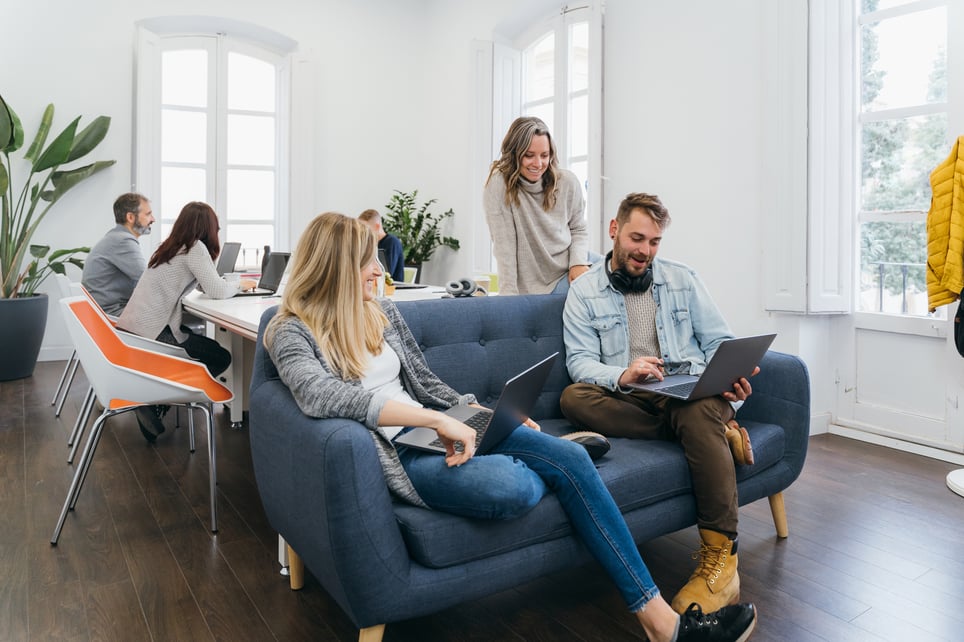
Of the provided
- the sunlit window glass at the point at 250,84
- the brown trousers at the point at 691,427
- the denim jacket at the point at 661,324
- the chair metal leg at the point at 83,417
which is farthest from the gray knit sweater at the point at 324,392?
the sunlit window glass at the point at 250,84

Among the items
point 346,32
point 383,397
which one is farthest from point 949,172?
point 346,32

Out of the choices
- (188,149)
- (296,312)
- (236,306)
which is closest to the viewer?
(296,312)

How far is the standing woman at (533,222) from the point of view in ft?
9.18

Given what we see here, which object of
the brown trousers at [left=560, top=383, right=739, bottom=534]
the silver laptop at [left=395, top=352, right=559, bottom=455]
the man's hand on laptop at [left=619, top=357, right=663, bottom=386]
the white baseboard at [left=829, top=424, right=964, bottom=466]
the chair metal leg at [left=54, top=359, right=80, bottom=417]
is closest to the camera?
the silver laptop at [left=395, top=352, right=559, bottom=455]

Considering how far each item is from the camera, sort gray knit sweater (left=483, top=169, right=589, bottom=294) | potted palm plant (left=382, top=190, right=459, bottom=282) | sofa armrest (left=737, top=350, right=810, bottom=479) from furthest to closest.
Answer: potted palm plant (left=382, top=190, right=459, bottom=282) < gray knit sweater (left=483, top=169, right=589, bottom=294) < sofa armrest (left=737, top=350, right=810, bottom=479)

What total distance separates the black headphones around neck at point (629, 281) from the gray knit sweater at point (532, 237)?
0.48 meters

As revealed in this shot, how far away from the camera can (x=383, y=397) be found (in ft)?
5.40

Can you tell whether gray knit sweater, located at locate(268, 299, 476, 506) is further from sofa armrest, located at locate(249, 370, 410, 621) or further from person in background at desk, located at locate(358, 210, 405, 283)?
person in background at desk, located at locate(358, 210, 405, 283)

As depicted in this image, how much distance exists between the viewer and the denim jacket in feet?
7.86

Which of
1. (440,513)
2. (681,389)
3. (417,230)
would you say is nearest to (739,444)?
(681,389)

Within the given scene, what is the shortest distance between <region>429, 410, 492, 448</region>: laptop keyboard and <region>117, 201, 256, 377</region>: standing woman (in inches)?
87.1

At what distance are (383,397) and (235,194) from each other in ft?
19.3

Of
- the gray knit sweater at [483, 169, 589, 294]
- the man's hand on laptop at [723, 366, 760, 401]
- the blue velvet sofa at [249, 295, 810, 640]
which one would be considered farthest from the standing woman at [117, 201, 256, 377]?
the man's hand on laptop at [723, 366, 760, 401]

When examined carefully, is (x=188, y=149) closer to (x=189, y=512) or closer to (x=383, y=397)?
(x=189, y=512)
